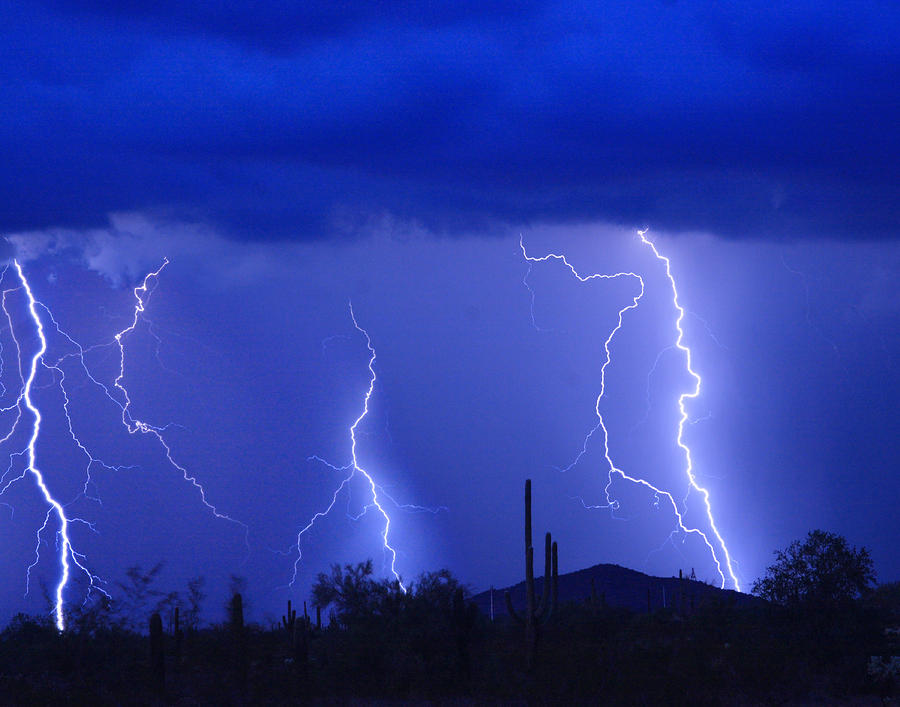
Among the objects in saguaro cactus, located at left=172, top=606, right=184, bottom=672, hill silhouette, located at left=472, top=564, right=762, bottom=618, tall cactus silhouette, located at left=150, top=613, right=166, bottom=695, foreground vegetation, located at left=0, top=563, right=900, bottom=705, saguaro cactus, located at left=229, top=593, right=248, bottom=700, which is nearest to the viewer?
foreground vegetation, located at left=0, top=563, right=900, bottom=705

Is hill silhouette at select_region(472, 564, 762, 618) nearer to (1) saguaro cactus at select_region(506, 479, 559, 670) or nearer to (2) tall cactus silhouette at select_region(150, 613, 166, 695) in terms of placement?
(1) saguaro cactus at select_region(506, 479, 559, 670)

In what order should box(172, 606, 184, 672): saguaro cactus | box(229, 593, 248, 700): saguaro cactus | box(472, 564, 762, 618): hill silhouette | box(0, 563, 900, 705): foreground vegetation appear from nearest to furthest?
box(0, 563, 900, 705): foreground vegetation
box(229, 593, 248, 700): saguaro cactus
box(172, 606, 184, 672): saguaro cactus
box(472, 564, 762, 618): hill silhouette

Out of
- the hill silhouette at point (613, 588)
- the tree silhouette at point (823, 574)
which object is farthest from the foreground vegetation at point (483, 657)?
the hill silhouette at point (613, 588)

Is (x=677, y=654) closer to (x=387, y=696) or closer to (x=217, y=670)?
(x=387, y=696)

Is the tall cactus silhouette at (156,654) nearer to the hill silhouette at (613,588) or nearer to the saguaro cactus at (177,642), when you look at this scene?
the saguaro cactus at (177,642)

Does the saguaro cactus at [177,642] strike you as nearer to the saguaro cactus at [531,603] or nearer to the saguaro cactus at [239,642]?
the saguaro cactus at [239,642]

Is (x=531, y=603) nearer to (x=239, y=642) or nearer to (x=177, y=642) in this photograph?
(x=239, y=642)

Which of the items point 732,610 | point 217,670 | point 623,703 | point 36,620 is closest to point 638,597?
point 732,610

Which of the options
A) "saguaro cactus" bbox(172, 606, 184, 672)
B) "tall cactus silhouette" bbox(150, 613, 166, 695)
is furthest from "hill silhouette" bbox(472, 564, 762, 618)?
"tall cactus silhouette" bbox(150, 613, 166, 695)

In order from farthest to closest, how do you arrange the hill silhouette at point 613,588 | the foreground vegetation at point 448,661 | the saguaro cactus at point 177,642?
the hill silhouette at point 613,588 < the saguaro cactus at point 177,642 < the foreground vegetation at point 448,661

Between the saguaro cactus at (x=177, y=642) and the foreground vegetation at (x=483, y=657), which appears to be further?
the saguaro cactus at (x=177, y=642)

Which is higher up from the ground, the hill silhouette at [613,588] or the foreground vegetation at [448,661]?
the hill silhouette at [613,588]

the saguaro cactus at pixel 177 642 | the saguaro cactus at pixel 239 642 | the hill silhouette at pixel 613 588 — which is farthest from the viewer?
the hill silhouette at pixel 613 588

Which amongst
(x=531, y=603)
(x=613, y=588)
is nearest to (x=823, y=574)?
(x=531, y=603)
